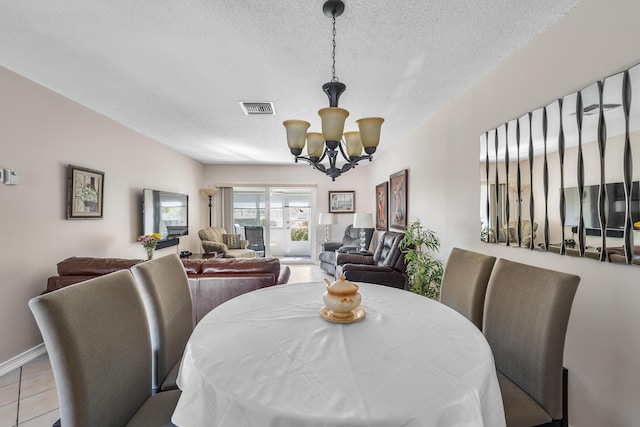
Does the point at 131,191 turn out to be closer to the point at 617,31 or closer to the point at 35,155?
the point at 35,155

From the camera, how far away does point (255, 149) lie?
200 inches

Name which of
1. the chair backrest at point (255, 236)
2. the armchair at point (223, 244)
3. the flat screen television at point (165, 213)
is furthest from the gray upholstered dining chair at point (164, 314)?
the chair backrest at point (255, 236)

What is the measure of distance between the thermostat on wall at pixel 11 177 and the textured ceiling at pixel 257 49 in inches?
33.3

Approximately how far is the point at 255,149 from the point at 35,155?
294cm

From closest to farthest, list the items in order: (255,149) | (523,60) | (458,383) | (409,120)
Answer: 1. (458,383)
2. (523,60)
3. (409,120)
4. (255,149)

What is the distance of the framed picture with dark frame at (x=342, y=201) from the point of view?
6.78 m

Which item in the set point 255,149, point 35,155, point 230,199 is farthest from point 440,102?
point 230,199

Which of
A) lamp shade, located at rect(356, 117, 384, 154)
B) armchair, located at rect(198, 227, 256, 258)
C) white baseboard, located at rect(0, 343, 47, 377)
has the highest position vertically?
lamp shade, located at rect(356, 117, 384, 154)

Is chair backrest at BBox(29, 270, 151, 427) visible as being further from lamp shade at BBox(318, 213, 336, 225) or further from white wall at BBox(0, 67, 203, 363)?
lamp shade at BBox(318, 213, 336, 225)

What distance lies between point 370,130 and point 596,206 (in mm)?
1211

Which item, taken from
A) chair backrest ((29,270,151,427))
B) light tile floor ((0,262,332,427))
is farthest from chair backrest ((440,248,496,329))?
light tile floor ((0,262,332,427))

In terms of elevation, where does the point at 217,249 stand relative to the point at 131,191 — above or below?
below

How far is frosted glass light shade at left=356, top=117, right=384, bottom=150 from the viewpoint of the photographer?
170 cm

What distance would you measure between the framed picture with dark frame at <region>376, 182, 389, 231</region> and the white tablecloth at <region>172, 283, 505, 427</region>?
4.10 m
